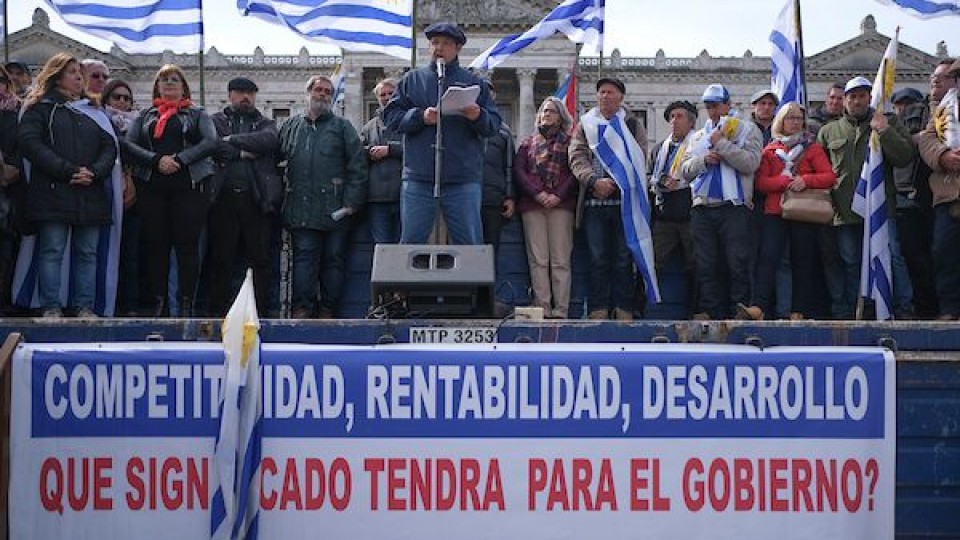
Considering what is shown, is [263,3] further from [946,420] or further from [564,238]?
[946,420]

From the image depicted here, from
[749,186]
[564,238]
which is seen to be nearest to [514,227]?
[564,238]

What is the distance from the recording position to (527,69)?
65312 millimetres

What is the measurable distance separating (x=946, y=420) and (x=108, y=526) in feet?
10.2

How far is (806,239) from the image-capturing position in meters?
8.51

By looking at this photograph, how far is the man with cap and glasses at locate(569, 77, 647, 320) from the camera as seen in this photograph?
831 centimetres

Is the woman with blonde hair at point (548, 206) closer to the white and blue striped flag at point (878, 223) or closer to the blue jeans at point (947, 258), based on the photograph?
the white and blue striped flag at point (878, 223)

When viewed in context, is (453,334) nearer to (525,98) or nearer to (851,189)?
(851,189)

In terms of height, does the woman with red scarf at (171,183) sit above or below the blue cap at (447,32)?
below

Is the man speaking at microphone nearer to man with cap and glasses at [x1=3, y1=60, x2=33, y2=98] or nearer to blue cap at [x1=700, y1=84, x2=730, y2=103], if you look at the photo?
blue cap at [x1=700, y1=84, x2=730, y2=103]

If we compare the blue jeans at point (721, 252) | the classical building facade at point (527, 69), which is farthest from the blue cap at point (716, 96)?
the classical building facade at point (527, 69)

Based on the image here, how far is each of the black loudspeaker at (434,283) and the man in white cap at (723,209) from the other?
10.2ft

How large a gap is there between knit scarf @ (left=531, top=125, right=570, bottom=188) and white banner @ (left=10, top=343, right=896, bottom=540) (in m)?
4.22

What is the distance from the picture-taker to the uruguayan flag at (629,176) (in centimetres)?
818

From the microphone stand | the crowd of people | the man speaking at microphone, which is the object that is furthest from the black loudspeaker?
the crowd of people
